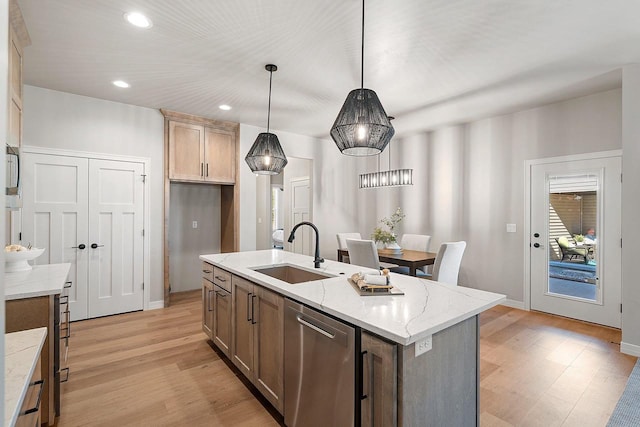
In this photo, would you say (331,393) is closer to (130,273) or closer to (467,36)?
(467,36)

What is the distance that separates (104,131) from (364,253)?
3.66 meters

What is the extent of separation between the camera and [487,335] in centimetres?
340

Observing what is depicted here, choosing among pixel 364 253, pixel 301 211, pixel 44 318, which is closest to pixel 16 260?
pixel 44 318

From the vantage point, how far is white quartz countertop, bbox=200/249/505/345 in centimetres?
130

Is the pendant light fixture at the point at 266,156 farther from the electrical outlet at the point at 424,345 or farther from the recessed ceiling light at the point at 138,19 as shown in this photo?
the electrical outlet at the point at 424,345

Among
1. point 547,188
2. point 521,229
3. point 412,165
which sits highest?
point 412,165

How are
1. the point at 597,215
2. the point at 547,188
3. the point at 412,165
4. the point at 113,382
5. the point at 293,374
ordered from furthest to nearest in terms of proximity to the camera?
the point at 412,165, the point at 547,188, the point at 597,215, the point at 113,382, the point at 293,374

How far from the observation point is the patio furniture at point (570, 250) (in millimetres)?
3825

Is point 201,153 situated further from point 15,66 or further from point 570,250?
point 570,250

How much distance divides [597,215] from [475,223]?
143 cm

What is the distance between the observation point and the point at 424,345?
133cm

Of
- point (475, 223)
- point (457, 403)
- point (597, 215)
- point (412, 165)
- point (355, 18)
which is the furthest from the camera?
point (412, 165)

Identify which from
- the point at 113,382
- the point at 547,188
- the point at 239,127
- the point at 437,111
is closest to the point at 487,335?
the point at 547,188

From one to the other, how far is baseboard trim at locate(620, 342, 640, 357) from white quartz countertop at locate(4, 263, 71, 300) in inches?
185
